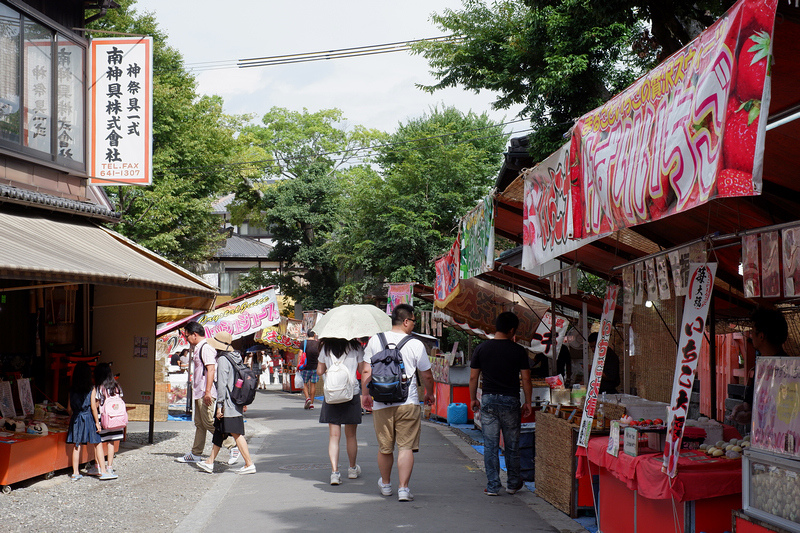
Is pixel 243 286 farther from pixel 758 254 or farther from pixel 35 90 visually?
pixel 758 254

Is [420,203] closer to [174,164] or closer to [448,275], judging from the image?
[174,164]

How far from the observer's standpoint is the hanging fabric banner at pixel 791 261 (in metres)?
4.55

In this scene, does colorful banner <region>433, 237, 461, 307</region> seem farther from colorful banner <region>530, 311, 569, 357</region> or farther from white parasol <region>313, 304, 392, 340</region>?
white parasol <region>313, 304, 392, 340</region>

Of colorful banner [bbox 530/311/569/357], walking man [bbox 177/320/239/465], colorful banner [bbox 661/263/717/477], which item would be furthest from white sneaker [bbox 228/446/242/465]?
colorful banner [bbox 661/263/717/477]

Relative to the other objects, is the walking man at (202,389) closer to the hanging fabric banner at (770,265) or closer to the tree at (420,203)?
the hanging fabric banner at (770,265)

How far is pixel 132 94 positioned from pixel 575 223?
30.1ft

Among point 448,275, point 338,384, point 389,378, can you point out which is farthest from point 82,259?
point 448,275

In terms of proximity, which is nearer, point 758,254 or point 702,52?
point 702,52

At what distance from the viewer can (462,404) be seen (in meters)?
16.1

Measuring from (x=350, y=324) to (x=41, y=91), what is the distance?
20.7ft

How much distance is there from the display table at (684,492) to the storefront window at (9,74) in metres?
9.34

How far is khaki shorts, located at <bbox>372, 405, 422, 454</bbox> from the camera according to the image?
825 cm

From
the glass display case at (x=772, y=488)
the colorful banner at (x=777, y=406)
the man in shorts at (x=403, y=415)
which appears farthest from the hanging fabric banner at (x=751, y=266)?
the man in shorts at (x=403, y=415)

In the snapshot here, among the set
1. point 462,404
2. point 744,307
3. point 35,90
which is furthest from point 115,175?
point 744,307
